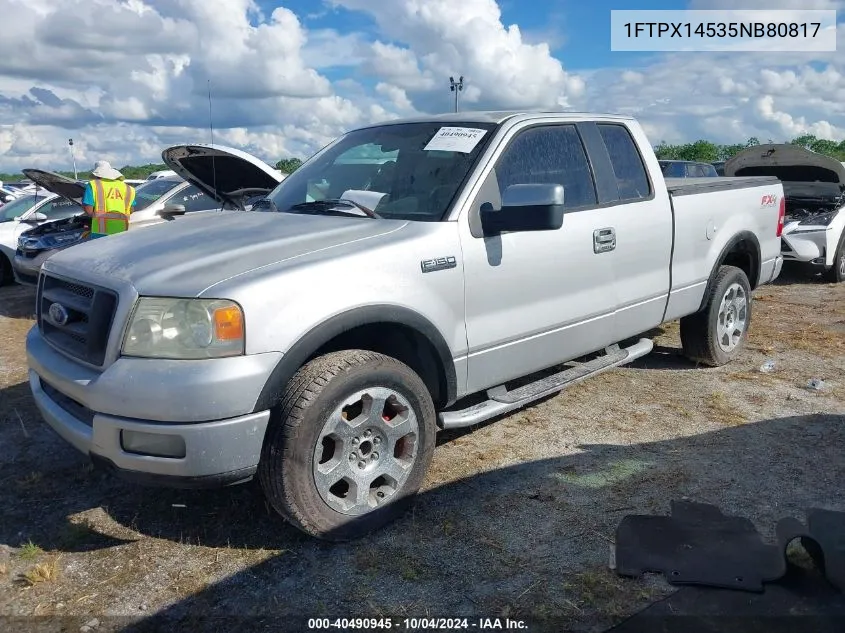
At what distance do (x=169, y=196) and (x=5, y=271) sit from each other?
3.45 meters

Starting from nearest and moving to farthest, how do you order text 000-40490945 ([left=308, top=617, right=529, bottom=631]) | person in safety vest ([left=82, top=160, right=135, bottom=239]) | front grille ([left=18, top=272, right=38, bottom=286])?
text 000-40490945 ([left=308, top=617, right=529, bottom=631]), person in safety vest ([left=82, top=160, right=135, bottom=239]), front grille ([left=18, top=272, right=38, bottom=286])

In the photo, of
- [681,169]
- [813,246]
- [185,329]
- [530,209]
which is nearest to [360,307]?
[185,329]

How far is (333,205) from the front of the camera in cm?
382

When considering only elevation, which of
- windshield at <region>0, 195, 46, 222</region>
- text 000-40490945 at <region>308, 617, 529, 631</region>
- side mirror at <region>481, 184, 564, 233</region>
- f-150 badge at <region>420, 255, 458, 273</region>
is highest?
windshield at <region>0, 195, 46, 222</region>

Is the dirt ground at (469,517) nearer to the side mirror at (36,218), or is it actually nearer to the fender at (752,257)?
the fender at (752,257)

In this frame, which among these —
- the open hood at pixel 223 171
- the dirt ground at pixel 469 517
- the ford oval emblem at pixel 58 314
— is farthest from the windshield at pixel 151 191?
the ford oval emblem at pixel 58 314

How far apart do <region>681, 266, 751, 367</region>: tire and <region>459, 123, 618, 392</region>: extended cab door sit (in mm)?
1396

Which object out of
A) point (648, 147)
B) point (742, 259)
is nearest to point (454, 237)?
point (648, 147)

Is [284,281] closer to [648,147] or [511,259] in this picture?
[511,259]

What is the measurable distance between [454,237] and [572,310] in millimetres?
1036

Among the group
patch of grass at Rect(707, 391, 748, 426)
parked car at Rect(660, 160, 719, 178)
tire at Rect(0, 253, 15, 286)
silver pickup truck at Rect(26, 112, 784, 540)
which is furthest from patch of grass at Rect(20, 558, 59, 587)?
parked car at Rect(660, 160, 719, 178)

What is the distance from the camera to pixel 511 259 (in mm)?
3713

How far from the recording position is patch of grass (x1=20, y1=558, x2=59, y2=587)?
297 centimetres

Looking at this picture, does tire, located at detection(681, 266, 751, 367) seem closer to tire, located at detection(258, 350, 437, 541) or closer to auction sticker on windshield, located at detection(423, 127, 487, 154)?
auction sticker on windshield, located at detection(423, 127, 487, 154)
